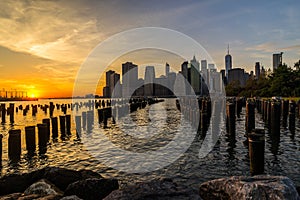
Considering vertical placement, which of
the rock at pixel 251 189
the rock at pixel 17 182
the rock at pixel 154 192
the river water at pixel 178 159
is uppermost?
the rock at pixel 251 189

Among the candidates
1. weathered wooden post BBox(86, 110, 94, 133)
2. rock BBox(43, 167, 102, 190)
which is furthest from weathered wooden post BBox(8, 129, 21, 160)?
weathered wooden post BBox(86, 110, 94, 133)

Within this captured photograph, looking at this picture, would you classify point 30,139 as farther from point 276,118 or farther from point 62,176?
point 276,118

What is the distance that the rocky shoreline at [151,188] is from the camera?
4539 mm

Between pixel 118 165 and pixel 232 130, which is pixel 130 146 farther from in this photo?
pixel 232 130

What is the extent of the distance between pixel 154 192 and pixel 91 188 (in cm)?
226

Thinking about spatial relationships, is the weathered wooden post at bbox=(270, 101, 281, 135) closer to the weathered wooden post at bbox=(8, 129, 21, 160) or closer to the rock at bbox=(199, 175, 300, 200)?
the rock at bbox=(199, 175, 300, 200)

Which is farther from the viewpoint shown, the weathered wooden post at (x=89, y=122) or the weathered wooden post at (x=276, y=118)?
the weathered wooden post at (x=89, y=122)

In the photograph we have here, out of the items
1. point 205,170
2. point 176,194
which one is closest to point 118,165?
point 205,170

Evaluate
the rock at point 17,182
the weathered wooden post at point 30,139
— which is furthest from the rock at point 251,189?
the weathered wooden post at point 30,139

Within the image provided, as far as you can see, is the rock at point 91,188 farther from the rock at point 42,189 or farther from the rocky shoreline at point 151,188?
the rock at point 42,189

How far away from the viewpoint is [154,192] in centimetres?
551

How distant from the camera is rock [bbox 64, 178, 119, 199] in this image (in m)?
6.88

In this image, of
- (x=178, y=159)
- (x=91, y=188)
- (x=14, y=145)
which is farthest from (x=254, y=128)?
(x=14, y=145)

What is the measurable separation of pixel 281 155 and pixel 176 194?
1043cm
